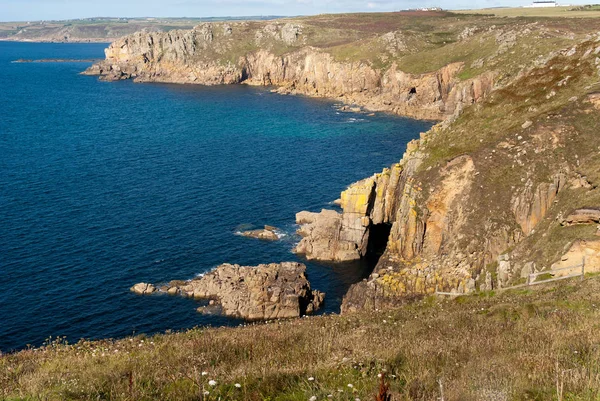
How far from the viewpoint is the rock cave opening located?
2656 inches

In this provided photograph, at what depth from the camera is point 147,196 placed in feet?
277

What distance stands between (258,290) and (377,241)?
20541 millimetres

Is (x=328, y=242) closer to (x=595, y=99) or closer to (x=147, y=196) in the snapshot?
(x=147, y=196)

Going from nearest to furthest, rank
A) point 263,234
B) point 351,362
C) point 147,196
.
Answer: point 351,362 < point 263,234 < point 147,196

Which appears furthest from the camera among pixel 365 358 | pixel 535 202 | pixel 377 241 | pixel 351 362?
pixel 377 241

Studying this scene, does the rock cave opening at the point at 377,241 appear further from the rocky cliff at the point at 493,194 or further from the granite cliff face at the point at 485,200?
the rocky cliff at the point at 493,194

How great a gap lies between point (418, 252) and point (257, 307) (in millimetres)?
17372

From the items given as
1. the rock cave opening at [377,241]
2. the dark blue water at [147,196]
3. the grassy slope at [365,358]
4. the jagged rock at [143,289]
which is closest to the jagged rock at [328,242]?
the dark blue water at [147,196]

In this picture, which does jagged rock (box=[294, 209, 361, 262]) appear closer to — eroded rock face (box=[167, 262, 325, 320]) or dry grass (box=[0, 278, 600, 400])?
eroded rock face (box=[167, 262, 325, 320])

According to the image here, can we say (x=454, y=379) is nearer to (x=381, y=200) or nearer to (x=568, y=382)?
(x=568, y=382)

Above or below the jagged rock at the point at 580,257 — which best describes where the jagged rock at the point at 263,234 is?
below

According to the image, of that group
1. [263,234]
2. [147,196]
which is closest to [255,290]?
[263,234]

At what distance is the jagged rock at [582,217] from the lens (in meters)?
41.5

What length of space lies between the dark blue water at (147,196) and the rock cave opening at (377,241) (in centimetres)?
344
